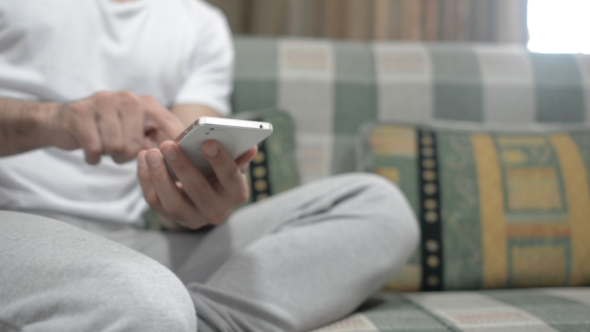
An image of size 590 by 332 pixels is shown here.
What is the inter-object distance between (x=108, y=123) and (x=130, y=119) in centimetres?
2

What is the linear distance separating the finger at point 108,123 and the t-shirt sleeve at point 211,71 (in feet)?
1.21

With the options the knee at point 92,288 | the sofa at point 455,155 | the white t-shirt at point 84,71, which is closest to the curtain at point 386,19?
the sofa at point 455,155

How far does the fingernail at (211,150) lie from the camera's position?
15.9 inches

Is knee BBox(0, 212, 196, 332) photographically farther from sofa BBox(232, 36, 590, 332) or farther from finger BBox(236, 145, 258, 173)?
sofa BBox(232, 36, 590, 332)

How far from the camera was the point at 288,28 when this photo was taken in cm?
146

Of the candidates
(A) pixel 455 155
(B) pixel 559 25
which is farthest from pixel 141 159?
(B) pixel 559 25

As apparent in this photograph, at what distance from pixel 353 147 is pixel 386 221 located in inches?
16.7

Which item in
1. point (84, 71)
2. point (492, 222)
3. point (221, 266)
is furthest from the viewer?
point (492, 222)

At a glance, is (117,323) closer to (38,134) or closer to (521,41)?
(38,134)

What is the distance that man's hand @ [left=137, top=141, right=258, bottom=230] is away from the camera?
0.42 meters

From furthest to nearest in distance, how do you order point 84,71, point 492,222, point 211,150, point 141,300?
1. point 492,222
2. point 84,71
3. point 211,150
4. point 141,300

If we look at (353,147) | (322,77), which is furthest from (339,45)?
(353,147)

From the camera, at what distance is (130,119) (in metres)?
0.44

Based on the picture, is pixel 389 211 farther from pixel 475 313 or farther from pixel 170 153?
pixel 170 153
